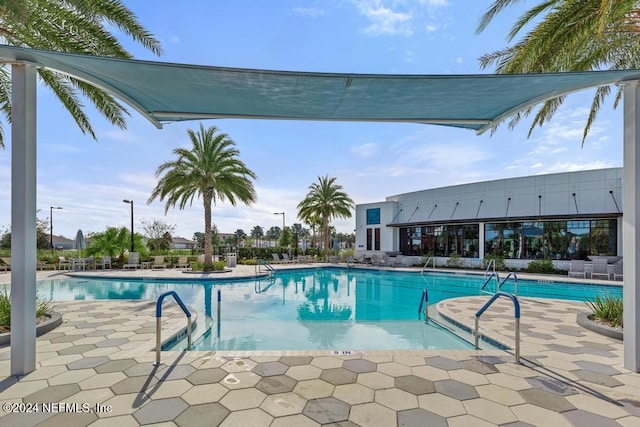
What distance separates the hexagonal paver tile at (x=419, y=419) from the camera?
2.97 m

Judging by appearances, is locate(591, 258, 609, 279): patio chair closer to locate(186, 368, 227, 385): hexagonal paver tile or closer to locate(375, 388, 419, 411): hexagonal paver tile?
locate(375, 388, 419, 411): hexagonal paver tile

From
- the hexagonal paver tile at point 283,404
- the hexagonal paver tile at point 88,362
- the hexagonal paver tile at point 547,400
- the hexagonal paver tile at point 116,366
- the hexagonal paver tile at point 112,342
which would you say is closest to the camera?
the hexagonal paver tile at point 283,404

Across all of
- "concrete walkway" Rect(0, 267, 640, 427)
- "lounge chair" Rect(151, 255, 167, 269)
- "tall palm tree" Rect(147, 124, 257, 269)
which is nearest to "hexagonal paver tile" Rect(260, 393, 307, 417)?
"concrete walkway" Rect(0, 267, 640, 427)

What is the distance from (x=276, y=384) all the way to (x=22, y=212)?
367 centimetres

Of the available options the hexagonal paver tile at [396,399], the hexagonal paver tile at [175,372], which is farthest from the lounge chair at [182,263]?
the hexagonal paver tile at [396,399]

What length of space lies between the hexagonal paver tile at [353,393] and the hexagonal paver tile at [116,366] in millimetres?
2813

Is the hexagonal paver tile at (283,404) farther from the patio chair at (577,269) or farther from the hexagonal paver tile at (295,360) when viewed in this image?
the patio chair at (577,269)

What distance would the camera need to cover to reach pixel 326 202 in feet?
94.8

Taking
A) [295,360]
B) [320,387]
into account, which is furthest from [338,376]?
[295,360]

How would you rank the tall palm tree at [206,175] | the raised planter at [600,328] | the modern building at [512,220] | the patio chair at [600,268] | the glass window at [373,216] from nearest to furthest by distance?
the raised planter at [600,328] < the patio chair at [600,268] < the modern building at [512,220] < the tall palm tree at [206,175] < the glass window at [373,216]

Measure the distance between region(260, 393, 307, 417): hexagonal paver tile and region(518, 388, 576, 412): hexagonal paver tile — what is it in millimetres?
2430

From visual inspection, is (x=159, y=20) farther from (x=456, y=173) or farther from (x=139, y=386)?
(x=456, y=173)

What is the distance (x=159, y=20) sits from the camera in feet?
22.3

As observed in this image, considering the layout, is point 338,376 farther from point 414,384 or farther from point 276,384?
point 414,384
